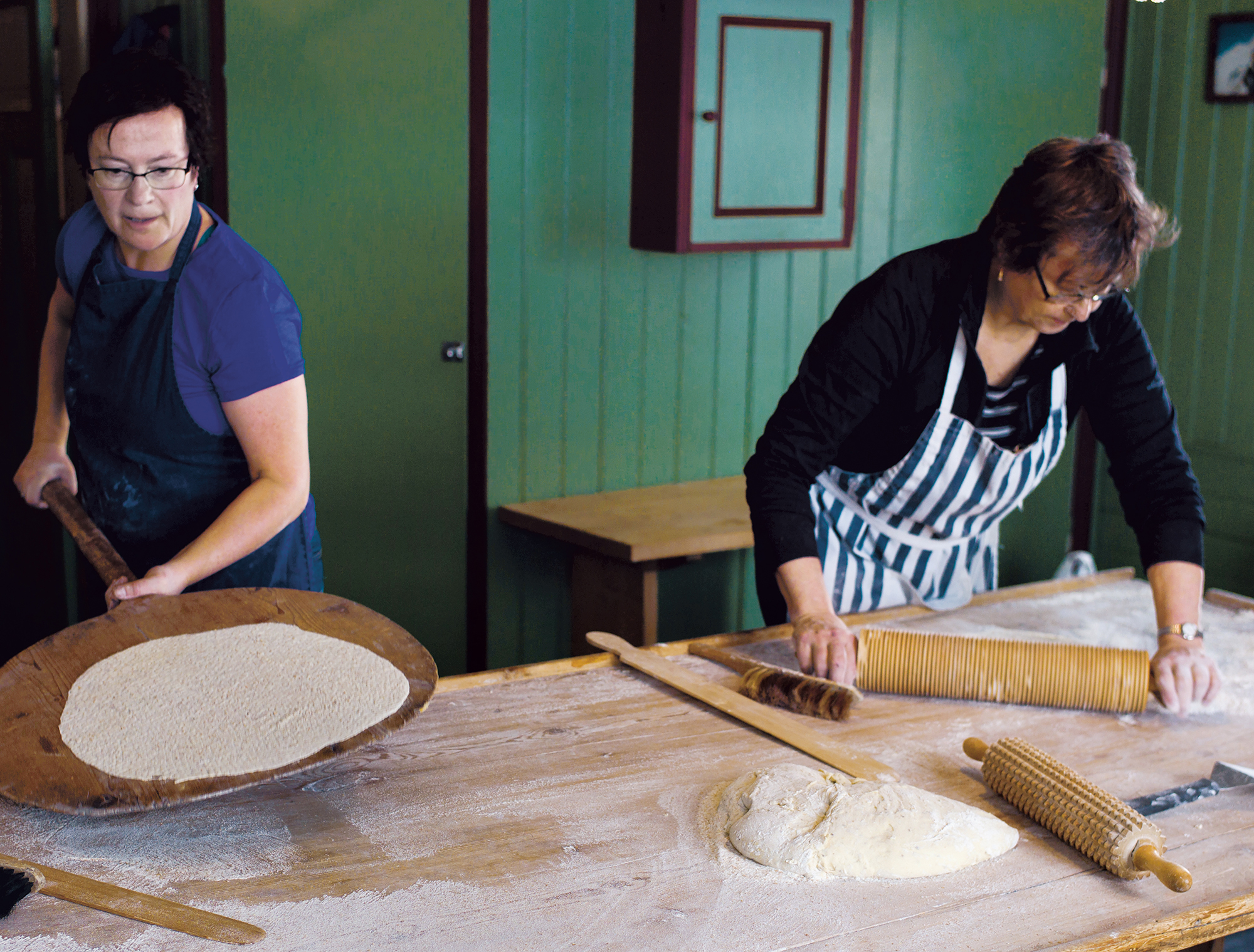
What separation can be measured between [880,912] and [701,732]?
42cm

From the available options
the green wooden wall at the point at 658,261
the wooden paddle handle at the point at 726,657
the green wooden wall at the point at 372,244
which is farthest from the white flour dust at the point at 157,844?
the green wooden wall at the point at 658,261

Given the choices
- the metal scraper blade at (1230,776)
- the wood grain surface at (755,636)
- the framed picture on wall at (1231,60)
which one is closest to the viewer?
the metal scraper blade at (1230,776)

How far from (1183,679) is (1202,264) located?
269 cm

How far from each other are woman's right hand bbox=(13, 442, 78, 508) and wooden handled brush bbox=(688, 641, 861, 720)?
1.18 metres

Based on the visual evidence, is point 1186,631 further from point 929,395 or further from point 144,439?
point 144,439

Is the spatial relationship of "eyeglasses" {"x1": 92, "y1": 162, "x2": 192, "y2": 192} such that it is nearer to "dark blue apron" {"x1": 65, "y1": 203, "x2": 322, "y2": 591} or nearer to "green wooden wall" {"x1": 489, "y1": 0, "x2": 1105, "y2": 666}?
"dark blue apron" {"x1": 65, "y1": 203, "x2": 322, "y2": 591}

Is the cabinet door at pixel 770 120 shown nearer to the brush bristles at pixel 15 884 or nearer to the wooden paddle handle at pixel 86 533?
the wooden paddle handle at pixel 86 533

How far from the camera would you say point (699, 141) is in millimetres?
3168

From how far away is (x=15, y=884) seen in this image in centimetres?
113

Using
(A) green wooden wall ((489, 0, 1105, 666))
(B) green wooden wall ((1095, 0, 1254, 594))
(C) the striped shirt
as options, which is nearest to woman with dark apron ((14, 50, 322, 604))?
(C) the striped shirt

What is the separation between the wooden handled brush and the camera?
1.59 metres

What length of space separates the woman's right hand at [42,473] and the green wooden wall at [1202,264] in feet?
10.7

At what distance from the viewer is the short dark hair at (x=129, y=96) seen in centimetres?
177

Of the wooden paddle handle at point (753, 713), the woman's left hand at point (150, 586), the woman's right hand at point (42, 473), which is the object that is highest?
the woman's right hand at point (42, 473)
